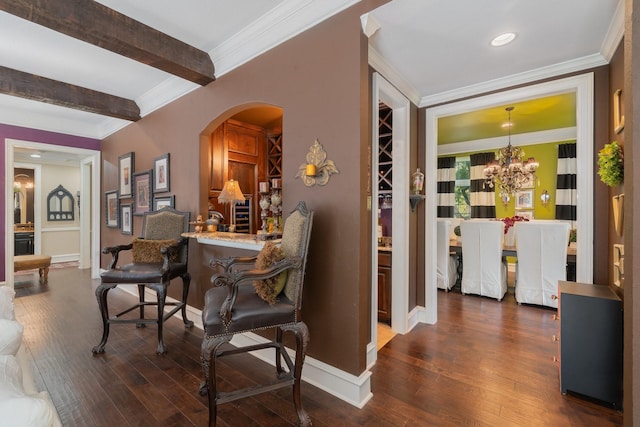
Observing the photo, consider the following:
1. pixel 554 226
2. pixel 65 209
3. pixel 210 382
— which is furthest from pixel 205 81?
pixel 65 209

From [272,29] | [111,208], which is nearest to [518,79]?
[272,29]

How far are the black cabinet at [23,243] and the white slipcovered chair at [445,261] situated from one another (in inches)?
358

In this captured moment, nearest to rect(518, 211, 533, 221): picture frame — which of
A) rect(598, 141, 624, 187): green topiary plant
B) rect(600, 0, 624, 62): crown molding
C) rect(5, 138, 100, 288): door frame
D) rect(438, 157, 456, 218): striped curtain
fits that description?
rect(438, 157, 456, 218): striped curtain

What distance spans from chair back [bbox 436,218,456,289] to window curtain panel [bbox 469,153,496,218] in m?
2.56

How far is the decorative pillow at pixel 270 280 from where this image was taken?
5.74 feet

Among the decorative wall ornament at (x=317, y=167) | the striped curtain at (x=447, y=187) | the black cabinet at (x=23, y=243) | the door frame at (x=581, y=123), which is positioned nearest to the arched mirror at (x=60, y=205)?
the black cabinet at (x=23, y=243)

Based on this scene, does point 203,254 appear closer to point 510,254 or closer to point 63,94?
point 63,94

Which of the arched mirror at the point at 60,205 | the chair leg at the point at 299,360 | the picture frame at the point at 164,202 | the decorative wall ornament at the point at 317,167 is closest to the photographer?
the chair leg at the point at 299,360

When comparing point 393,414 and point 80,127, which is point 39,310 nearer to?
point 80,127

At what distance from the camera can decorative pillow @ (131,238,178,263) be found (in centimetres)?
284

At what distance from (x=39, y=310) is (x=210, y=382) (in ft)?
11.9

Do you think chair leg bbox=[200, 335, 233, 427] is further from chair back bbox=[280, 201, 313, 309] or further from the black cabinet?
the black cabinet

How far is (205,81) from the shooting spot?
3.01 metres

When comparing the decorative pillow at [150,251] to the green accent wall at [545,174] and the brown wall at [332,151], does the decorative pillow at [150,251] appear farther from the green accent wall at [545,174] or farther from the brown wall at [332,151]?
the green accent wall at [545,174]
